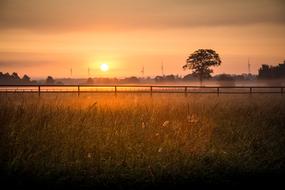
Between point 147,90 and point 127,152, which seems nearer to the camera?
point 127,152

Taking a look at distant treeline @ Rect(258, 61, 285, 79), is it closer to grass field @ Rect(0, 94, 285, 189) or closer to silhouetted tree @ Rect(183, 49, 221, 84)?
silhouetted tree @ Rect(183, 49, 221, 84)

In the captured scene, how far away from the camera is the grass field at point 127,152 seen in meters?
6.50

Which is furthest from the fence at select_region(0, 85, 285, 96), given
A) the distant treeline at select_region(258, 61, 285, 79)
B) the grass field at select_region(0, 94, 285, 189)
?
the distant treeline at select_region(258, 61, 285, 79)

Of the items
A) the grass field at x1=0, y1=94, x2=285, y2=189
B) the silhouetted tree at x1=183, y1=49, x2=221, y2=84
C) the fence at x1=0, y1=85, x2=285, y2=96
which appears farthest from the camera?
the silhouetted tree at x1=183, y1=49, x2=221, y2=84

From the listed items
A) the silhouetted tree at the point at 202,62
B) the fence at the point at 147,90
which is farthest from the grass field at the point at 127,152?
the silhouetted tree at the point at 202,62

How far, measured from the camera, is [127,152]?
7.80m

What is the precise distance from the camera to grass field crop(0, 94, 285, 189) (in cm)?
650

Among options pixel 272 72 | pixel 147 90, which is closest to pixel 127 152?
pixel 147 90

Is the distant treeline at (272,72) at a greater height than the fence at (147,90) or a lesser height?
greater

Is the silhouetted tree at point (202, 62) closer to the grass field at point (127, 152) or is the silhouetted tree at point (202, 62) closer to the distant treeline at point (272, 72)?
the distant treeline at point (272, 72)

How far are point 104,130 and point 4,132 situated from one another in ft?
7.63

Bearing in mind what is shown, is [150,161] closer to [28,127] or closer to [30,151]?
[30,151]

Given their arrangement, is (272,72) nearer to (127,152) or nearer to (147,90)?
(147,90)

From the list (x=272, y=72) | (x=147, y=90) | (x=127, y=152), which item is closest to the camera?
(x=127, y=152)
